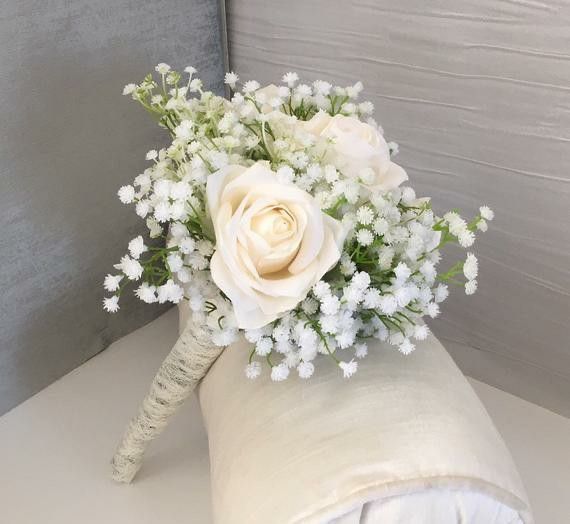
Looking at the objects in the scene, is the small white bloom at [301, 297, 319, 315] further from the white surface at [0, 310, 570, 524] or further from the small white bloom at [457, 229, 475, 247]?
the white surface at [0, 310, 570, 524]

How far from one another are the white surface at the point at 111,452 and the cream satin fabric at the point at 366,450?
0.26 meters

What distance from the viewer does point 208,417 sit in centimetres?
76

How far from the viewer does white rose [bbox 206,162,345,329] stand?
0.57 metres

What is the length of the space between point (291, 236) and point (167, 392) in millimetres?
316

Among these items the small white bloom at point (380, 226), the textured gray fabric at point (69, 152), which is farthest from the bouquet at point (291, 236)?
the textured gray fabric at point (69, 152)

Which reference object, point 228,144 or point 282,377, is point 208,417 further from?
point 228,144

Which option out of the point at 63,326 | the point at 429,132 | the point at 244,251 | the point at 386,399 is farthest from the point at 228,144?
the point at 63,326

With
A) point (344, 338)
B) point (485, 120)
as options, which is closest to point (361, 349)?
point (344, 338)

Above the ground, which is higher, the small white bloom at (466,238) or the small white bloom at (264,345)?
the small white bloom at (466,238)

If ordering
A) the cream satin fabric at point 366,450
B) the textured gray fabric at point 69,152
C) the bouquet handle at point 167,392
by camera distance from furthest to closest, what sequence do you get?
the textured gray fabric at point 69,152 → the bouquet handle at point 167,392 → the cream satin fabric at point 366,450

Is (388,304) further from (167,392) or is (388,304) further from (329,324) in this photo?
(167,392)

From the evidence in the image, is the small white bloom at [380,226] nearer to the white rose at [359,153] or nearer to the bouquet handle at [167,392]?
the white rose at [359,153]

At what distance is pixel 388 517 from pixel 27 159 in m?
0.63

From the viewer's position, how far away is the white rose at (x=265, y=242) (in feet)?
1.86
